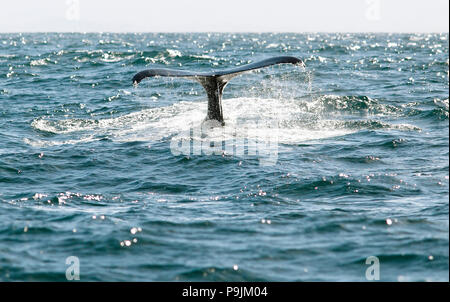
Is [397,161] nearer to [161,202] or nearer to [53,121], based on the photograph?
[161,202]

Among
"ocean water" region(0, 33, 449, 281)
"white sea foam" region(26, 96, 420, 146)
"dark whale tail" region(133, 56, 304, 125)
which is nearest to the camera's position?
"ocean water" region(0, 33, 449, 281)

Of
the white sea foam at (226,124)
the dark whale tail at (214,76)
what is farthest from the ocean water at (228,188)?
the dark whale tail at (214,76)

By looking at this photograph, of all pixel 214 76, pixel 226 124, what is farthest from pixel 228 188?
pixel 226 124

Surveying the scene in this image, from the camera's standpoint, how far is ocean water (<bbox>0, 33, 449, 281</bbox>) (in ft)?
28.5

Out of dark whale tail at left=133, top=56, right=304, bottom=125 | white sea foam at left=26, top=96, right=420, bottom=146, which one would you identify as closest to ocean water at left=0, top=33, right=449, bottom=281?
white sea foam at left=26, top=96, right=420, bottom=146

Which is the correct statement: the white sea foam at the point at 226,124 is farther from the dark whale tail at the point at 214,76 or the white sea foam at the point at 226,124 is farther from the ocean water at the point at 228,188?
the dark whale tail at the point at 214,76

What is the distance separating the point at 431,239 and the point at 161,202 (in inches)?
188

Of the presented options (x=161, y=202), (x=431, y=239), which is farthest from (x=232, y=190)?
(x=431, y=239)

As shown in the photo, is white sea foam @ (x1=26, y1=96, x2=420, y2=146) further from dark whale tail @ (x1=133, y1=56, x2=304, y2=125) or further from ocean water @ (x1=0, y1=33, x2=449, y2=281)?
dark whale tail @ (x1=133, y1=56, x2=304, y2=125)

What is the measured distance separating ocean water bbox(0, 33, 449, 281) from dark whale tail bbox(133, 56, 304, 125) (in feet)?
2.26

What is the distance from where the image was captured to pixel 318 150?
15.7 metres

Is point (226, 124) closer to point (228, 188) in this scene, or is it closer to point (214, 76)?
point (214, 76)

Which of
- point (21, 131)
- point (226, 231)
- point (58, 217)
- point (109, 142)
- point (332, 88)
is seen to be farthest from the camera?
point (332, 88)

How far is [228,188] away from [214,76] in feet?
16.0
